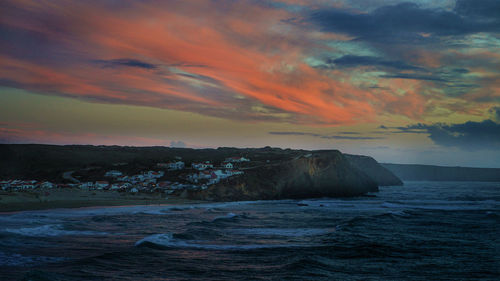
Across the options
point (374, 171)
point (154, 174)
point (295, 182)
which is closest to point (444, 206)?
point (295, 182)

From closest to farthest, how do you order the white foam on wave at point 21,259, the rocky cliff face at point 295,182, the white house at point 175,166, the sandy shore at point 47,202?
the white foam on wave at point 21,259
the sandy shore at point 47,202
the rocky cliff face at point 295,182
the white house at point 175,166

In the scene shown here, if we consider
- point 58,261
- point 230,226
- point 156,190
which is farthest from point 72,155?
point 58,261

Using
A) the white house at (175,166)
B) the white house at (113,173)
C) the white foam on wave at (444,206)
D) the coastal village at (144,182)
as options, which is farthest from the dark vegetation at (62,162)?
the white foam on wave at (444,206)

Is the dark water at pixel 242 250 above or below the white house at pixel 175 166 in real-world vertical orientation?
below

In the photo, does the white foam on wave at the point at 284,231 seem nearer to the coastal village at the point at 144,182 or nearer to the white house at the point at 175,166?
the coastal village at the point at 144,182

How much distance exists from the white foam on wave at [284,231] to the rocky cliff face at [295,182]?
33.6m

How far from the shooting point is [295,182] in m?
69.3

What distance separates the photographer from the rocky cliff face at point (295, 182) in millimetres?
62969

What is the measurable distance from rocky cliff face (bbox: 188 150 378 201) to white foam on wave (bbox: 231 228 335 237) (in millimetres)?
33554

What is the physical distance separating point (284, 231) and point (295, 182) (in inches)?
1656

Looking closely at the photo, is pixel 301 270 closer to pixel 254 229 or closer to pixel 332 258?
pixel 332 258

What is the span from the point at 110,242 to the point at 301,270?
11.4 metres

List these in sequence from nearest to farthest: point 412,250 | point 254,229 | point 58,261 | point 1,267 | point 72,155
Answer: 1. point 1,267
2. point 58,261
3. point 412,250
4. point 254,229
5. point 72,155

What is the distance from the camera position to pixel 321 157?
7125 cm
